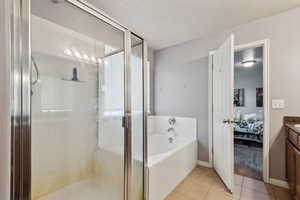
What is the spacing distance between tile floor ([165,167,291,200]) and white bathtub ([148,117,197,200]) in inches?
4.6

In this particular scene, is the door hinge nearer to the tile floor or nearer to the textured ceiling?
the tile floor

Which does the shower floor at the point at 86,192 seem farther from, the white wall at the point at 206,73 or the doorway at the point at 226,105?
the white wall at the point at 206,73

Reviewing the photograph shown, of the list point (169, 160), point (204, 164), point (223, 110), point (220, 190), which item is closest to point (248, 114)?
point (204, 164)

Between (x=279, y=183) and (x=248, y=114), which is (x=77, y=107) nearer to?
(x=279, y=183)

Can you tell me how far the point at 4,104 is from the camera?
69 centimetres

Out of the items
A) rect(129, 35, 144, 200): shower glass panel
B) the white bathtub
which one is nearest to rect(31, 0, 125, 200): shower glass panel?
rect(129, 35, 144, 200): shower glass panel

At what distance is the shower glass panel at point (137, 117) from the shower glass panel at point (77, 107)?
10cm

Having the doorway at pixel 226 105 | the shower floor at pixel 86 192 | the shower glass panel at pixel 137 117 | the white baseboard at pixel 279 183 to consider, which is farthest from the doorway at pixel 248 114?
the shower floor at pixel 86 192

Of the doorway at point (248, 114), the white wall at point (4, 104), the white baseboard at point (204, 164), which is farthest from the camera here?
the doorway at point (248, 114)

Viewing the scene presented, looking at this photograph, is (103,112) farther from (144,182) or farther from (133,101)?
(144,182)

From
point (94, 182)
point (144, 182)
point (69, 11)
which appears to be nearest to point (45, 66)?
point (69, 11)

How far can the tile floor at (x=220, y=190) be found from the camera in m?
1.71

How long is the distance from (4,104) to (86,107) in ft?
3.89

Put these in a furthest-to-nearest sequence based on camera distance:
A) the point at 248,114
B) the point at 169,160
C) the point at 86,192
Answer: the point at 248,114
the point at 169,160
the point at 86,192
